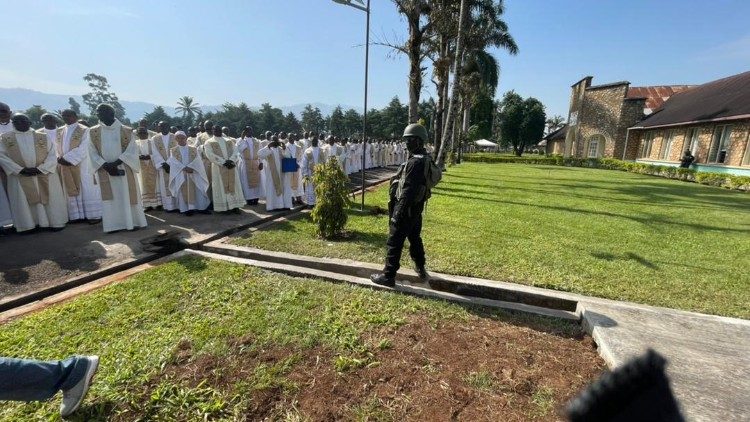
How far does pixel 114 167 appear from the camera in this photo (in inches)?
242

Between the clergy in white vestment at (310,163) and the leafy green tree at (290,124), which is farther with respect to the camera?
the leafy green tree at (290,124)

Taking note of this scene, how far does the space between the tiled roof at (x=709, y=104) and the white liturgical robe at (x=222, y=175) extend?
22726 mm

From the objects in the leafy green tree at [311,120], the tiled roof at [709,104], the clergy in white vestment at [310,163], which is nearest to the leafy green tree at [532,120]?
the tiled roof at [709,104]

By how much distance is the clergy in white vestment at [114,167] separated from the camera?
239 inches

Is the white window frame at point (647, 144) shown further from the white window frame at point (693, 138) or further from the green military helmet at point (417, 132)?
the green military helmet at point (417, 132)

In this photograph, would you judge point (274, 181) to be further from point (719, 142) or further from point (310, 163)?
point (719, 142)

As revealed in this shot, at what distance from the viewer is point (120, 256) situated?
16.7 ft

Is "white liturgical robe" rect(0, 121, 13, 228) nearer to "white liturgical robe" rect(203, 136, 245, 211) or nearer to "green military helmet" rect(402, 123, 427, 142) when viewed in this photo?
"white liturgical robe" rect(203, 136, 245, 211)

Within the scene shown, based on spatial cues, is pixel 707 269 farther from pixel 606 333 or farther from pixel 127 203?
pixel 127 203

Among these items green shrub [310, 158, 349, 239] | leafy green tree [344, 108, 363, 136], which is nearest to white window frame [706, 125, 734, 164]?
green shrub [310, 158, 349, 239]

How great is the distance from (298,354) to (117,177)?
18.4ft

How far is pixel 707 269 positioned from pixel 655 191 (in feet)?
36.4

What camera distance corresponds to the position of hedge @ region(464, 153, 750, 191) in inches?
640

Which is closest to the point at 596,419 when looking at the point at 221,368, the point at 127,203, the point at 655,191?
the point at 221,368
